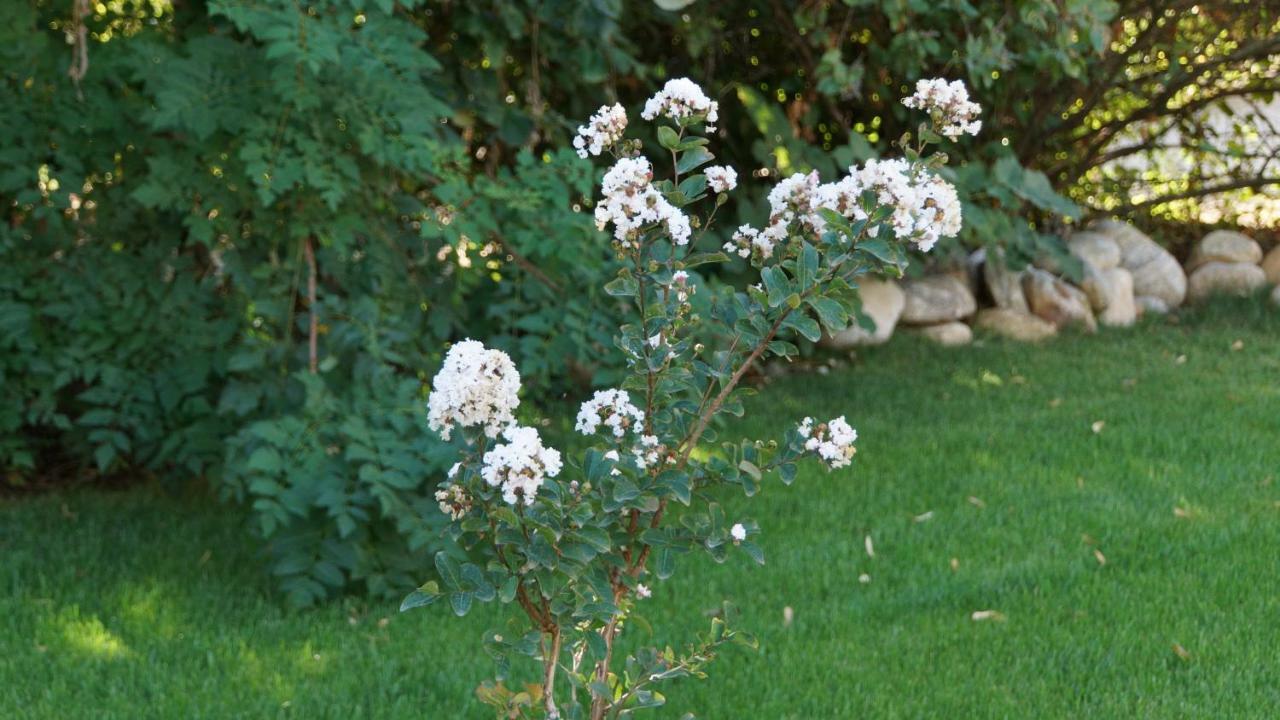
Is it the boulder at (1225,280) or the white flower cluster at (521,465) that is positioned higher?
the white flower cluster at (521,465)

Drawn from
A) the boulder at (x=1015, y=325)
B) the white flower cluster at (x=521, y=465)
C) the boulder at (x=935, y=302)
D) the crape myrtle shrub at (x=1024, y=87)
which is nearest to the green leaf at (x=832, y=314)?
the white flower cluster at (x=521, y=465)

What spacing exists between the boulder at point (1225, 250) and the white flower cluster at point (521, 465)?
6646 mm

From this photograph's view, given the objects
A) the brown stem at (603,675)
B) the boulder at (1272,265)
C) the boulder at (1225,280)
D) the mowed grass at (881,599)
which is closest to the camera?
the brown stem at (603,675)

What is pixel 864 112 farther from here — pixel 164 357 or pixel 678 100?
pixel 678 100

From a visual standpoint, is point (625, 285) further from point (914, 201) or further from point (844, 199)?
point (914, 201)

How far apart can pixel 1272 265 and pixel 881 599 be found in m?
5.19

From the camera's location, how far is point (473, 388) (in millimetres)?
2105

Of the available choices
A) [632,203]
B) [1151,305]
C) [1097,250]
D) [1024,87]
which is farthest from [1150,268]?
[632,203]

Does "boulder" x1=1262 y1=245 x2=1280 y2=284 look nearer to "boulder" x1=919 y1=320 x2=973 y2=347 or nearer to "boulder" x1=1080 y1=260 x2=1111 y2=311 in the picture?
"boulder" x1=1080 y1=260 x2=1111 y2=311

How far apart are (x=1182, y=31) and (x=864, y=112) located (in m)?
2.07

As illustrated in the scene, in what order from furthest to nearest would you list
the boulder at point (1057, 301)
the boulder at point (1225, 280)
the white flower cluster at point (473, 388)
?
the boulder at point (1225, 280)
the boulder at point (1057, 301)
the white flower cluster at point (473, 388)

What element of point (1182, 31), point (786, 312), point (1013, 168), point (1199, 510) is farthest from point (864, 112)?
point (786, 312)

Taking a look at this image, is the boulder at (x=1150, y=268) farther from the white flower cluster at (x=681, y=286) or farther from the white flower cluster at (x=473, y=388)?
the white flower cluster at (x=473, y=388)

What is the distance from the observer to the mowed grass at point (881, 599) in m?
3.06
